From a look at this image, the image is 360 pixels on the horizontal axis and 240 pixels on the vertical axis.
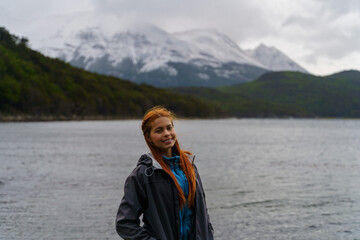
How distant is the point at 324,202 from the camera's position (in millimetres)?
19500

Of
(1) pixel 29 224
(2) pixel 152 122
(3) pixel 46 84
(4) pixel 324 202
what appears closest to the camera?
(2) pixel 152 122

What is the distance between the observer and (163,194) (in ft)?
15.9

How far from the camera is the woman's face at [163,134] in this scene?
16.3 ft

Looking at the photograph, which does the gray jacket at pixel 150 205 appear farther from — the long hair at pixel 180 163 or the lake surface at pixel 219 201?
the lake surface at pixel 219 201

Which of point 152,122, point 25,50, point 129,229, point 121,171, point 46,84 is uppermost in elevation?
point 25,50

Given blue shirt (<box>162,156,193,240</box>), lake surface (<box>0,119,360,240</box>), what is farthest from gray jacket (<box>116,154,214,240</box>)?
lake surface (<box>0,119,360,240</box>)

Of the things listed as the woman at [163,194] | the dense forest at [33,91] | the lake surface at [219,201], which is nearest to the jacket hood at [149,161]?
the woman at [163,194]

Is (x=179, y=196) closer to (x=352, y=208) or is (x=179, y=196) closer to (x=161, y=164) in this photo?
(x=161, y=164)

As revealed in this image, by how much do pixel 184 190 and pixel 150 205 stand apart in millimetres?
427

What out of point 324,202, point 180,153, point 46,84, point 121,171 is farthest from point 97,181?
point 46,84

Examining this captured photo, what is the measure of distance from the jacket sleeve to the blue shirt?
426mm

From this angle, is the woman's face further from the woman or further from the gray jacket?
the gray jacket

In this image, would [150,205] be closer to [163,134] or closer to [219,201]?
[163,134]

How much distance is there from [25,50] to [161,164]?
20403 centimetres
